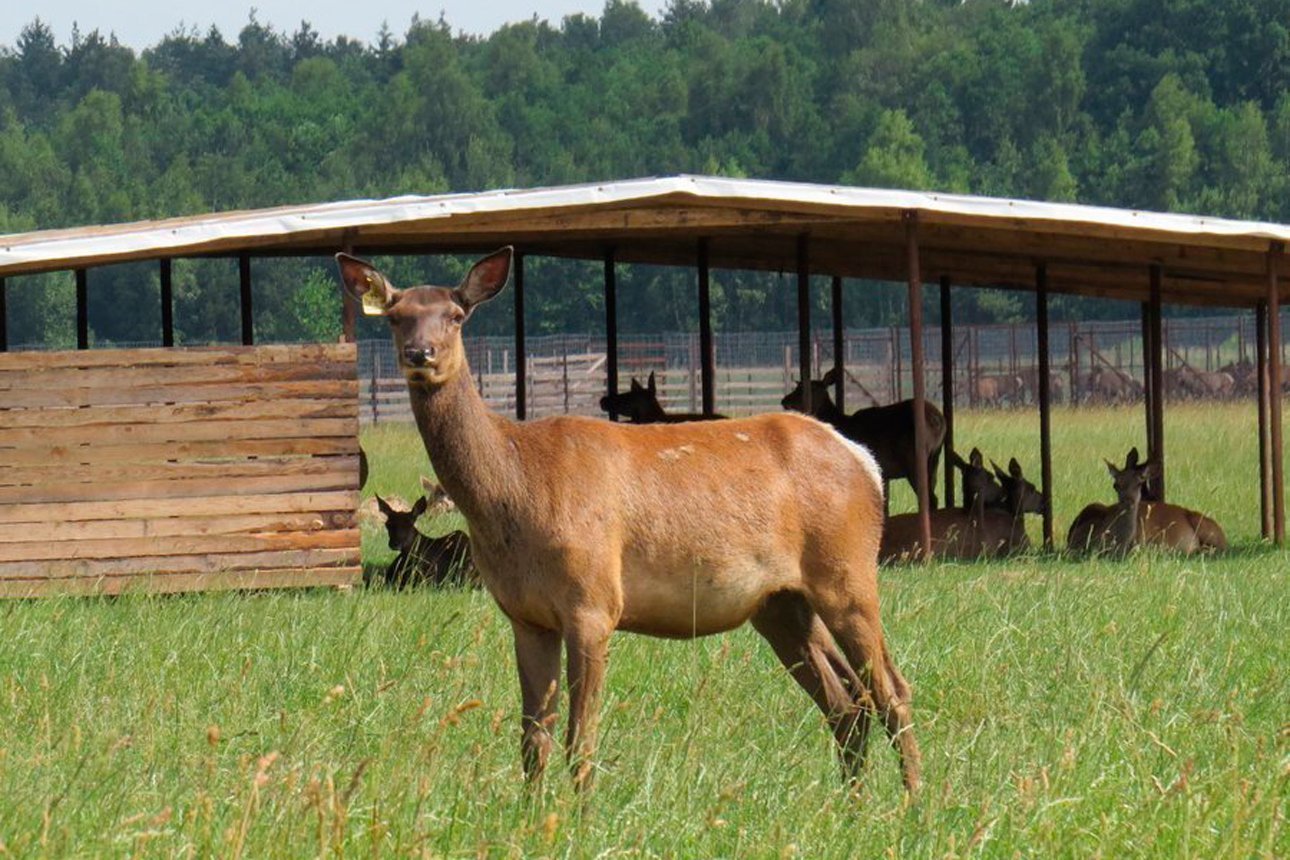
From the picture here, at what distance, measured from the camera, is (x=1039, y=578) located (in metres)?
13.7

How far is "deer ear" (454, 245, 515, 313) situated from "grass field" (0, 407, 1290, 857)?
3.79 feet

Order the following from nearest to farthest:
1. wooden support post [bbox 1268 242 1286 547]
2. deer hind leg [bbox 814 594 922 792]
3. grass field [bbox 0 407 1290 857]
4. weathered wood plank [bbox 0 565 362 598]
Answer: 1. grass field [bbox 0 407 1290 857]
2. deer hind leg [bbox 814 594 922 792]
3. weathered wood plank [bbox 0 565 362 598]
4. wooden support post [bbox 1268 242 1286 547]

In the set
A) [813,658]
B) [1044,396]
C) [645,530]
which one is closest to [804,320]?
[1044,396]

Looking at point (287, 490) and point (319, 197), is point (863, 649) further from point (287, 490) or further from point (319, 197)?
point (319, 197)

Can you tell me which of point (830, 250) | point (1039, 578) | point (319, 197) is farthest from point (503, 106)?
point (1039, 578)

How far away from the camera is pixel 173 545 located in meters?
14.9

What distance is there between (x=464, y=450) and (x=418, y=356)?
0.40 meters

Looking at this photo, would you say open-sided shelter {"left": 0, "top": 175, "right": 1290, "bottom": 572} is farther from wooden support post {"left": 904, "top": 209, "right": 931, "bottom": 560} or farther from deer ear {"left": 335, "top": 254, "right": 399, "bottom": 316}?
deer ear {"left": 335, "top": 254, "right": 399, "bottom": 316}

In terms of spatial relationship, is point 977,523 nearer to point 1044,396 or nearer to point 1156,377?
point 1156,377

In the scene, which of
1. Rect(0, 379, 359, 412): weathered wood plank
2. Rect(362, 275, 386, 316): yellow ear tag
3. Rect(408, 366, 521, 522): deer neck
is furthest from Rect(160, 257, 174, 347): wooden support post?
Rect(408, 366, 521, 522): deer neck

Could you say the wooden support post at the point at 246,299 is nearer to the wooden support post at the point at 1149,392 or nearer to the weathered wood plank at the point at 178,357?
the weathered wood plank at the point at 178,357

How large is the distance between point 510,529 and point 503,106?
103 meters

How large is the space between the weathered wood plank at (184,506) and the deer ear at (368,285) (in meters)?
6.82

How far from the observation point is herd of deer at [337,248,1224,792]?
748 centimetres
